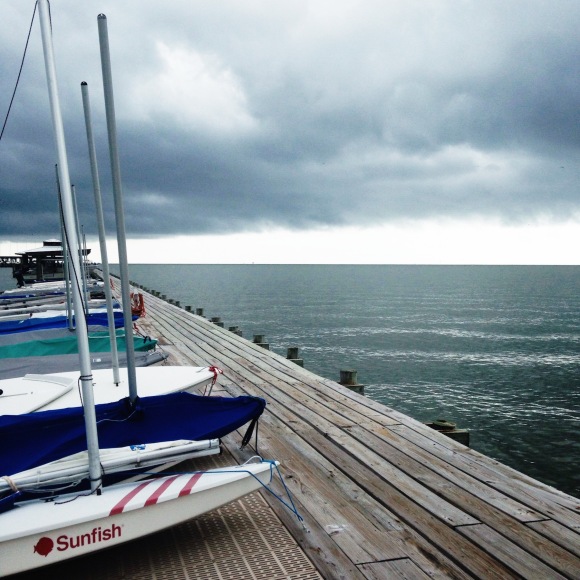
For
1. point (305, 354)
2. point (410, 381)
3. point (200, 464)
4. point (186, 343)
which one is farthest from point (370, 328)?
point (200, 464)

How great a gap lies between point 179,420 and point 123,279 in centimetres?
152

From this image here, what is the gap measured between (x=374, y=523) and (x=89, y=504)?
227 cm

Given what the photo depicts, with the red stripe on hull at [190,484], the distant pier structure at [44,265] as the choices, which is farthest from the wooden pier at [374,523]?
the distant pier structure at [44,265]

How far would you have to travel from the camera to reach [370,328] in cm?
4834

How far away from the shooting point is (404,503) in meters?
4.91

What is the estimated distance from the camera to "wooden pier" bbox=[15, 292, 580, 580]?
12.8 ft

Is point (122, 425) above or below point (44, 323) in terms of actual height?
below

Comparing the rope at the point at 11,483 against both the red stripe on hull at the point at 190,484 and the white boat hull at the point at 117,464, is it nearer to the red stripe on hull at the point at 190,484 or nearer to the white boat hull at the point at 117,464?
the white boat hull at the point at 117,464

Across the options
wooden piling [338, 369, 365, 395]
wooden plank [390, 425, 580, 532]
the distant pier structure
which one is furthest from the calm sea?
the distant pier structure

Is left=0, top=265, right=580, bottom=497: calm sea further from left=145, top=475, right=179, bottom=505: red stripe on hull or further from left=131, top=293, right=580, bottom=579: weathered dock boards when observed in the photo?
left=145, top=475, right=179, bottom=505: red stripe on hull

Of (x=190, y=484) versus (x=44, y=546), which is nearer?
(x=44, y=546)

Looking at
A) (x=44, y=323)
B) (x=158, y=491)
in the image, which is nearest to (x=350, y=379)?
(x=158, y=491)

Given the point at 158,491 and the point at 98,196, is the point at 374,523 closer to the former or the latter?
the point at 158,491

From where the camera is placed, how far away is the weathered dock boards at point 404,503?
3939mm
